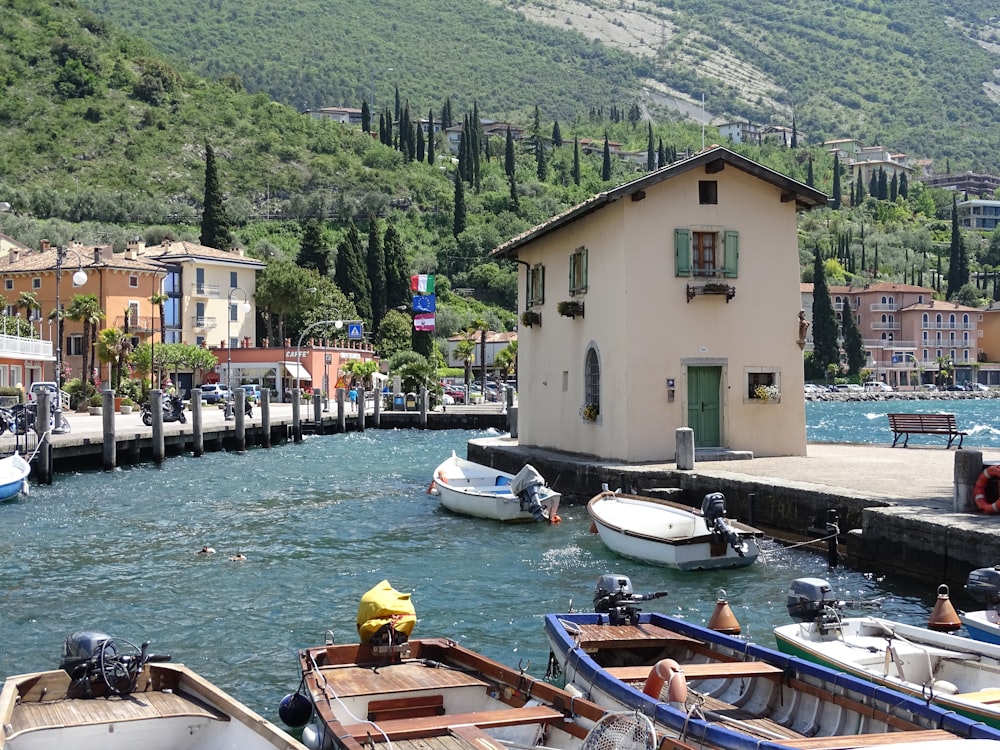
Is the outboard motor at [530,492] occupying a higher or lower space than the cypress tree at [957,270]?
lower

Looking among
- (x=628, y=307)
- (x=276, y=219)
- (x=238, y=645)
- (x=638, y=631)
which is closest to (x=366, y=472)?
(x=628, y=307)

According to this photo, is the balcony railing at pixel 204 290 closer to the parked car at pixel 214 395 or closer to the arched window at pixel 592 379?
the parked car at pixel 214 395

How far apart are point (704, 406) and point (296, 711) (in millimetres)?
18810

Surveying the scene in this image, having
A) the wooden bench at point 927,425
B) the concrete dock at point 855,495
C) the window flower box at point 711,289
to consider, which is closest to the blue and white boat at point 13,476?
the concrete dock at point 855,495

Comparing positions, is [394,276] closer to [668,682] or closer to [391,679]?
[391,679]

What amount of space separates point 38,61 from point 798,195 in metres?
157

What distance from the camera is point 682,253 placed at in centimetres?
2809

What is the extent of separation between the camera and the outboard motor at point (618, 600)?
1266cm

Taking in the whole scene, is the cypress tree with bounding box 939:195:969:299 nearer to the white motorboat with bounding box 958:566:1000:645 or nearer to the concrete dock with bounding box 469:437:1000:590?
the concrete dock with bounding box 469:437:1000:590

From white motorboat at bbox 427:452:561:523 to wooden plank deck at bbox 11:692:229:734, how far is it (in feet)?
48.0

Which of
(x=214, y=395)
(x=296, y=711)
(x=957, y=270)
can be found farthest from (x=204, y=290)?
(x=957, y=270)

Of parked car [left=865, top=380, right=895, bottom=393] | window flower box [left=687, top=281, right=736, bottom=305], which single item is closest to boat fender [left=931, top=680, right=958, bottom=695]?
window flower box [left=687, top=281, right=736, bottom=305]

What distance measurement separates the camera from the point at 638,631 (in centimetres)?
1222

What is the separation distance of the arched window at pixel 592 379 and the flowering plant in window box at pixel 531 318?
15.1 feet
